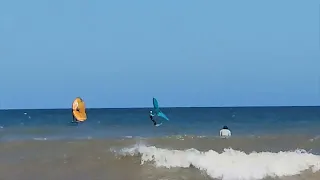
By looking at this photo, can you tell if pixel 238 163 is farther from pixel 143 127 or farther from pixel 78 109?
pixel 78 109

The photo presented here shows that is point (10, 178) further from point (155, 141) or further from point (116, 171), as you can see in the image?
point (155, 141)

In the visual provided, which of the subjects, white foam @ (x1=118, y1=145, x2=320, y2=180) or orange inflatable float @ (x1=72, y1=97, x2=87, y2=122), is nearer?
white foam @ (x1=118, y1=145, x2=320, y2=180)

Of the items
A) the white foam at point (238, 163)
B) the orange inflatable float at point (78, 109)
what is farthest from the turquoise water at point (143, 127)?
the white foam at point (238, 163)

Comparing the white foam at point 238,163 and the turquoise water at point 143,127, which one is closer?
the white foam at point 238,163

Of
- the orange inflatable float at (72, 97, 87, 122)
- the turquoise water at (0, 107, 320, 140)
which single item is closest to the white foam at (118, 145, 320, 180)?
the turquoise water at (0, 107, 320, 140)

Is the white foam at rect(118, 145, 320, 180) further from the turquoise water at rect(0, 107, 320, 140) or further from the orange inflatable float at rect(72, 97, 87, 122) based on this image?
the orange inflatable float at rect(72, 97, 87, 122)

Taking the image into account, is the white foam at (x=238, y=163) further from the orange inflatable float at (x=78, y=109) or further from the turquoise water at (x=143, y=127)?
the orange inflatable float at (x=78, y=109)

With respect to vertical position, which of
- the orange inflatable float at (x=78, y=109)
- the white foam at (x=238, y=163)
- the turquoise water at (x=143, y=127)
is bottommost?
the white foam at (x=238, y=163)

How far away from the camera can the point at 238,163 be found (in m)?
12.8

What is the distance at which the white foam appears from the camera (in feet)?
40.0

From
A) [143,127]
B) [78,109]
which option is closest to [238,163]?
[143,127]

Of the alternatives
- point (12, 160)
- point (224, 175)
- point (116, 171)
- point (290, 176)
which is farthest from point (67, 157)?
point (290, 176)

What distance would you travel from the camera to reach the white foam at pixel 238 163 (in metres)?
12.2

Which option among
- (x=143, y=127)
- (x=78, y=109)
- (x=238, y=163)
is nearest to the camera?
(x=238, y=163)
